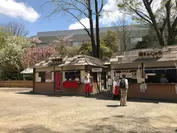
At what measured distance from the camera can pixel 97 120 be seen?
28.7 feet

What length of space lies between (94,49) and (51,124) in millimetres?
19882

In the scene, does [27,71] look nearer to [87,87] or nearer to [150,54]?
[87,87]

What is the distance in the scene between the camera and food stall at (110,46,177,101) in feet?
49.4

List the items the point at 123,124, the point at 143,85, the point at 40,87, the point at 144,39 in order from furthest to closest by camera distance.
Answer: the point at 144,39, the point at 40,87, the point at 143,85, the point at 123,124

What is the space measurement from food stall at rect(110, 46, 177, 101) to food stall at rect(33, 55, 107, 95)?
3.09m

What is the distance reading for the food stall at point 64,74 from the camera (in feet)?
63.7

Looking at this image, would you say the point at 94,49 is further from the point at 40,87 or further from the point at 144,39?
the point at 144,39

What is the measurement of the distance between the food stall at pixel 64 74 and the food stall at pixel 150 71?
122 inches

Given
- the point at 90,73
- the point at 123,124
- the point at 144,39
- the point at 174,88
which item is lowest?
the point at 123,124

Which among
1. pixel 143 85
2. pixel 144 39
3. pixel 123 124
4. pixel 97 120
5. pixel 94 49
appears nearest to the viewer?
pixel 123 124

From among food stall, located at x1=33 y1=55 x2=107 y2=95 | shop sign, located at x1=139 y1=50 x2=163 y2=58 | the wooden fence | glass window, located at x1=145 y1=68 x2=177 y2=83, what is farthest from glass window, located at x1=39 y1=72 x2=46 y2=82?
glass window, located at x1=145 y1=68 x2=177 y2=83

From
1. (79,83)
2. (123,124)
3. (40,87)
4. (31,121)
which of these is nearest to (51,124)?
(31,121)

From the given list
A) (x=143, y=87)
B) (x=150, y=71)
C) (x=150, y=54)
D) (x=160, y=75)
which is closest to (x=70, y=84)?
(x=143, y=87)

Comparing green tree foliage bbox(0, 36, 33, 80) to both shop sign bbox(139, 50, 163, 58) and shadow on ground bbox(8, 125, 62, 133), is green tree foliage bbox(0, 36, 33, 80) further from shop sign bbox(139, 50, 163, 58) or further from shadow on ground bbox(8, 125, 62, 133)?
shadow on ground bbox(8, 125, 62, 133)
